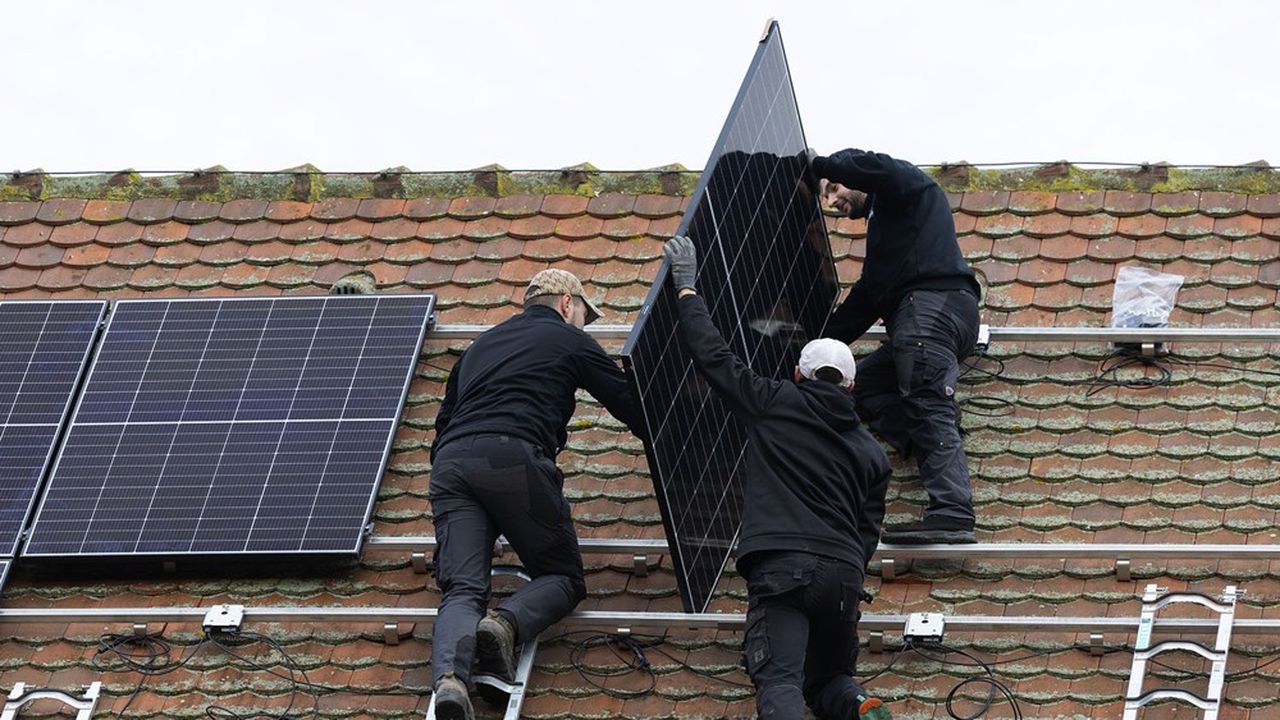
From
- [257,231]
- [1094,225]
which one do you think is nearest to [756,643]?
[1094,225]

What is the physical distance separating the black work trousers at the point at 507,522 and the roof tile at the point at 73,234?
3679mm

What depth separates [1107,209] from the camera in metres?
12.3

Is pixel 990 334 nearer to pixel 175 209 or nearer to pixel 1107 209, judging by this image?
pixel 1107 209

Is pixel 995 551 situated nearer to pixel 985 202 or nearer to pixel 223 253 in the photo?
pixel 985 202

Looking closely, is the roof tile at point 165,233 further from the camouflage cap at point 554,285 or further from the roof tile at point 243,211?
the camouflage cap at point 554,285

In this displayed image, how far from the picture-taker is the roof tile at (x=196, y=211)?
13188mm

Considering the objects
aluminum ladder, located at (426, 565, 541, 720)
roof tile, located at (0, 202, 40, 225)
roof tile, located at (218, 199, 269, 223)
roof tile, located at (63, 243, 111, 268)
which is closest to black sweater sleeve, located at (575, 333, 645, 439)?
aluminum ladder, located at (426, 565, 541, 720)

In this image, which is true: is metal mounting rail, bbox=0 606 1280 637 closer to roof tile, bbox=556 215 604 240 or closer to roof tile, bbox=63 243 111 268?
roof tile, bbox=63 243 111 268

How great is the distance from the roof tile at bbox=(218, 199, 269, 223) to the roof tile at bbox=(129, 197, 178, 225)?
0.28 meters

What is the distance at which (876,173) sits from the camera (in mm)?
11102

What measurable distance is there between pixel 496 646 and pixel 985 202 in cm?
403

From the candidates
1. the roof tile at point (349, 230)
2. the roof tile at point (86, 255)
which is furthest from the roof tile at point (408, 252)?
the roof tile at point (86, 255)

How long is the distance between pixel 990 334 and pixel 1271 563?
75.3 inches

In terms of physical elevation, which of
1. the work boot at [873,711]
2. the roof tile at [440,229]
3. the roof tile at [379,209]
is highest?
the roof tile at [379,209]
